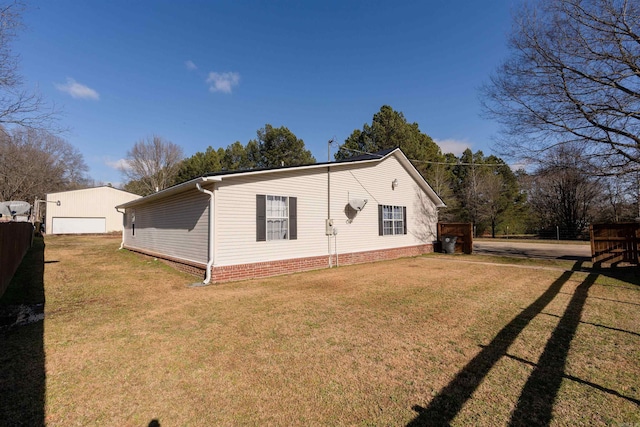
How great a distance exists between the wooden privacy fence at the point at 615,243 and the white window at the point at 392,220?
661 cm

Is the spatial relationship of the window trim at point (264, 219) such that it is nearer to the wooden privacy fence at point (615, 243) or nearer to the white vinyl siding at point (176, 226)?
the white vinyl siding at point (176, 226)

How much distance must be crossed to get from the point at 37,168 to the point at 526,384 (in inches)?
1842

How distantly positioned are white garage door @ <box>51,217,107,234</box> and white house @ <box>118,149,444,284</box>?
767 inches

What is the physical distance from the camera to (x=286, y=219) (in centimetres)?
907

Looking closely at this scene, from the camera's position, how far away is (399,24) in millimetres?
12438

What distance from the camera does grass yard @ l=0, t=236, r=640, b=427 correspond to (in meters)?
2.41

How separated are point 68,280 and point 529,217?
3790cm

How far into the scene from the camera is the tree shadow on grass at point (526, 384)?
7.63ft

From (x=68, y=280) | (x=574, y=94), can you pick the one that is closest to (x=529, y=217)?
(x=574, y=94)

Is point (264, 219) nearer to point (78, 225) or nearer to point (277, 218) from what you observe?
point (277, 218)

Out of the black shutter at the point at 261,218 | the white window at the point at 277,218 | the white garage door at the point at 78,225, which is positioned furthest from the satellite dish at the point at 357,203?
the white garage door at the point at 78,225

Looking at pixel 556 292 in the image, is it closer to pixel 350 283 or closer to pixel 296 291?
pixel 350 283

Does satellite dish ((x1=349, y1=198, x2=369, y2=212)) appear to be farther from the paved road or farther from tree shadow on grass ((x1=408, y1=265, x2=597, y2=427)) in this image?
the paved road

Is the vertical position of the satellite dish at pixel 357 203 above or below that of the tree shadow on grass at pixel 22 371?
above
